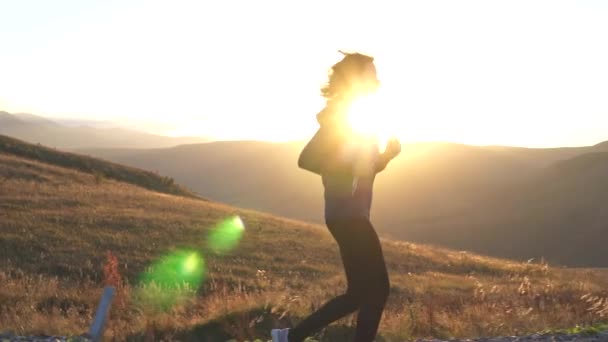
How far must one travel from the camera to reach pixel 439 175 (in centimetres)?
10331

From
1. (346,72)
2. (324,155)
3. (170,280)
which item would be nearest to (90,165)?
(170,280)

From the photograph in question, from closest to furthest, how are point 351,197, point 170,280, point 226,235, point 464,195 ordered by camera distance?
1. point 351,197
2. point 170,280
3. point 226,235
4. point 464,195

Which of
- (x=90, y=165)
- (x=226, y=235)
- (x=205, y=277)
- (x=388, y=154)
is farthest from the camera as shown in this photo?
(x=90, y=165)

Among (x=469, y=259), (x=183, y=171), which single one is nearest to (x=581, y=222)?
(x=469, y=259)

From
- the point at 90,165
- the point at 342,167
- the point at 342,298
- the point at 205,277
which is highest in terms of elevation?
the point at 342,167

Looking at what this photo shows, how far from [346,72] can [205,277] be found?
37.3 ft

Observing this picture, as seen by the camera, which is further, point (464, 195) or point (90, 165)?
point (464, 195)

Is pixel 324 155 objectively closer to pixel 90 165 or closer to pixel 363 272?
pixel 363 272

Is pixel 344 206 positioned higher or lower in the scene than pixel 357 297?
higher

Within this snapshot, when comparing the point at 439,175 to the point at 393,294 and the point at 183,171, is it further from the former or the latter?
the point at 393,294

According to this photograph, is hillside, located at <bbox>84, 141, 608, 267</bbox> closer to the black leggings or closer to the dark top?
the black leggings

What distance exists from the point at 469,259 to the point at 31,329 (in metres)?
19.9

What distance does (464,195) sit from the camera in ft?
301

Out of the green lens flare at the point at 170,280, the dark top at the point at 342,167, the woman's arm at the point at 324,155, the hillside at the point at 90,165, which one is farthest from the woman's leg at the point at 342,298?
the hillside at the point at 90,165
